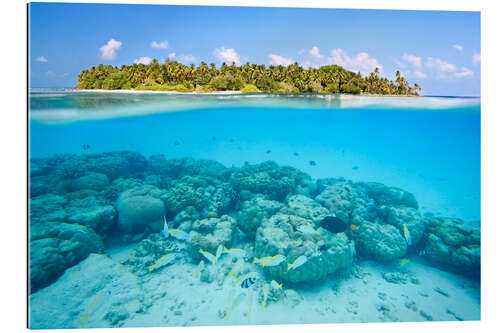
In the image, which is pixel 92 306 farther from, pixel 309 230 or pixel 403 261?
pixel 403 261

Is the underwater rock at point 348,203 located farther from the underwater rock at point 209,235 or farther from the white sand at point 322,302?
the underwater rock at point 209,235

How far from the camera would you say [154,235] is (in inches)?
194

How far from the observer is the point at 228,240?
4.64 metres

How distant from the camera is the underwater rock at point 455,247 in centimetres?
452

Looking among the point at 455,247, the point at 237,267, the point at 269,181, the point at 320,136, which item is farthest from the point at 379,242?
the point at 320,136

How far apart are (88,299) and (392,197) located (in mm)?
6963

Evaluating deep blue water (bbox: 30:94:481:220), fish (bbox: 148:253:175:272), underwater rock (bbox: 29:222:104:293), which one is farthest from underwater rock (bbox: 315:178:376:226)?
underwater rock (bbox: 29:222:104:293)

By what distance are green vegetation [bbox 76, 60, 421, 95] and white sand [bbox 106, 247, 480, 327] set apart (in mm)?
4283

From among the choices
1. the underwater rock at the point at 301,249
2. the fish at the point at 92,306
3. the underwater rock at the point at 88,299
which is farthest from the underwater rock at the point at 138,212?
the underwater rock at the point at 301,249

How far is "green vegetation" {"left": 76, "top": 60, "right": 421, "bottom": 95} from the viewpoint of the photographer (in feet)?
17.5

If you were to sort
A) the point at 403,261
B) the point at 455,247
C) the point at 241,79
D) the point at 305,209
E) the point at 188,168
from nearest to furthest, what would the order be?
the point at 403,261
the point at 455,247
the point at 305,209
the point at 241,79
the point at 188,168
